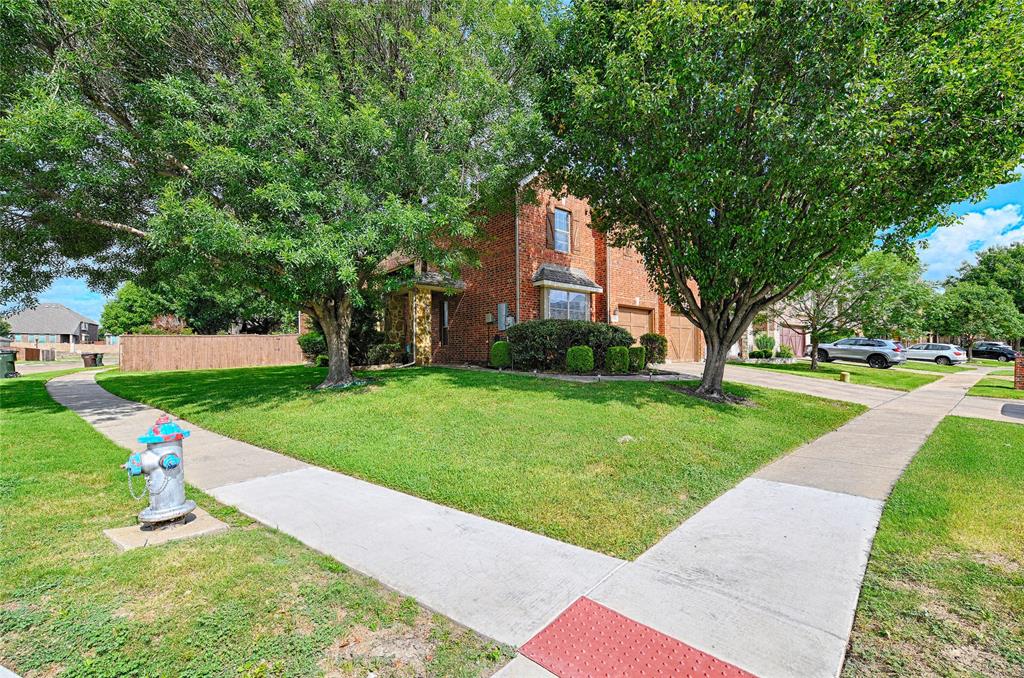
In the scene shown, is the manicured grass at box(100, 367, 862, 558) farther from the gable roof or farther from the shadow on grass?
the gable roof

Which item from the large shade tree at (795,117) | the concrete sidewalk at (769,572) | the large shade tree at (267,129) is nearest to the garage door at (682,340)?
the large shade tree at (795,117)

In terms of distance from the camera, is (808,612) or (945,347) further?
(945,347)

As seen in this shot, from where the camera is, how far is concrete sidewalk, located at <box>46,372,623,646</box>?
274cm

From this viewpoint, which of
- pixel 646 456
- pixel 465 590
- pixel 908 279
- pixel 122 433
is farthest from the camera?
pixel 908 279

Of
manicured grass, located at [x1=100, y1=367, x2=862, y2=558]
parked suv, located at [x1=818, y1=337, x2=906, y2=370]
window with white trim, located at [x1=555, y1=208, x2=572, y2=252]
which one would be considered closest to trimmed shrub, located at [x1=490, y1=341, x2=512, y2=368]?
manicured grass, located at [x1=100, y1=367, x2=862, y2=558]

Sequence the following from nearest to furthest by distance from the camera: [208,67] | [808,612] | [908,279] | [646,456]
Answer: [808,612] → [646,456] → [208,67] → [908,279]

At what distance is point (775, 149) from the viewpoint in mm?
7672

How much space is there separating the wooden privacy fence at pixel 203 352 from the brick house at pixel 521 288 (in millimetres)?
8842

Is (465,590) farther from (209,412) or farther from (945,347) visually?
(945,347)

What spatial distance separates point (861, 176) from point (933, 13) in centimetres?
281

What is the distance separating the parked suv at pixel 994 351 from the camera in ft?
117

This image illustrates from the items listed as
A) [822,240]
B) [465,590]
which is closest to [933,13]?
[822,240]

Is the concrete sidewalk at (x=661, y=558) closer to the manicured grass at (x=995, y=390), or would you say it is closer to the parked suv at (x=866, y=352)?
the manicured grass at (x=995, y=390)

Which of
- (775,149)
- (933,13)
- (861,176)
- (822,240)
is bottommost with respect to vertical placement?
(822,240)
